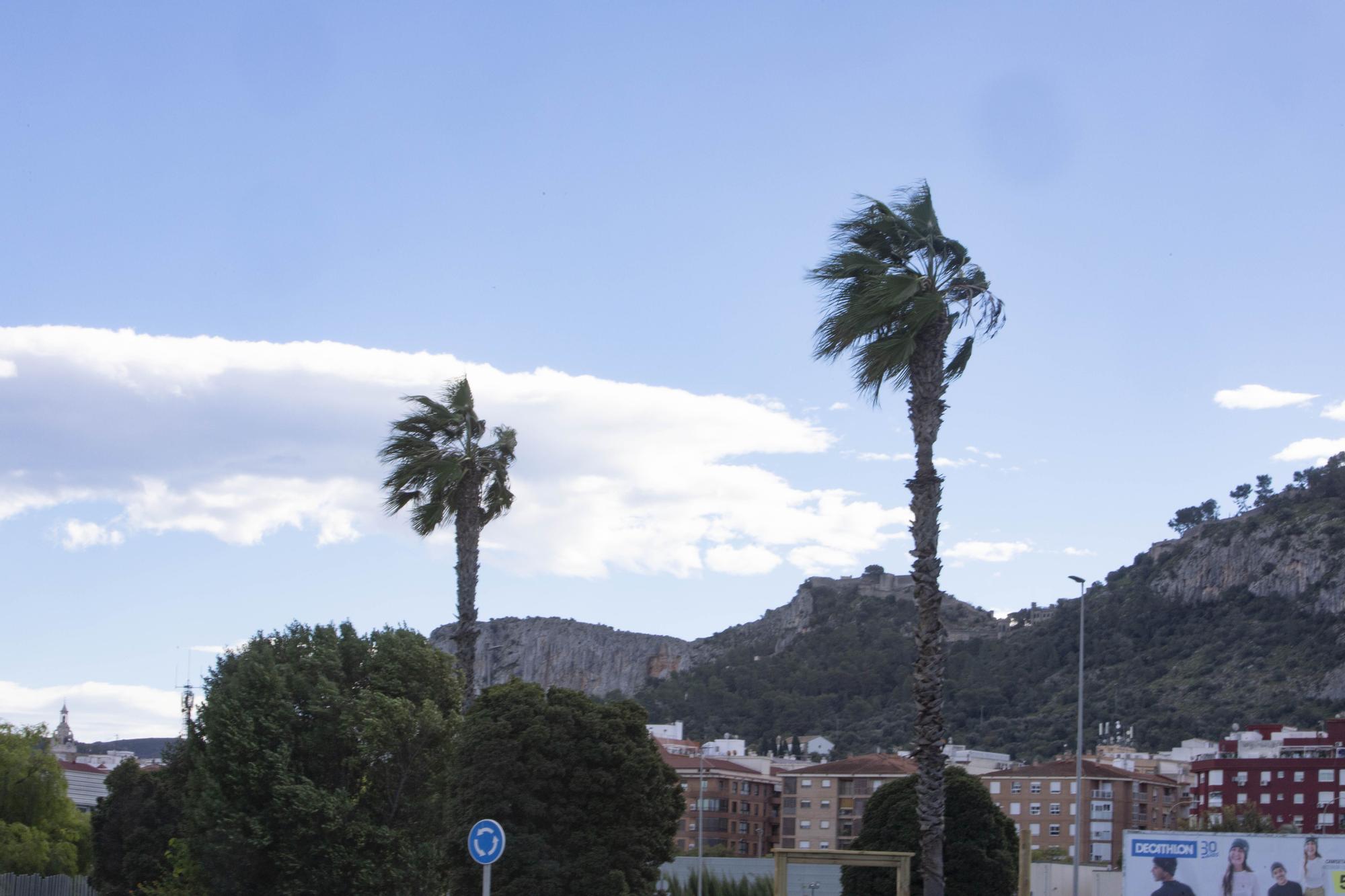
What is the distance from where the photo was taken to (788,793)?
118688 millimetres

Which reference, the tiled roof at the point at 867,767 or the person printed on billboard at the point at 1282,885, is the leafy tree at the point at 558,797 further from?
the tiled roof at the point at 867,767

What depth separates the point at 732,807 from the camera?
397 feet

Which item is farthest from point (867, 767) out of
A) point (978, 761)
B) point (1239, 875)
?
point (1239, 875)

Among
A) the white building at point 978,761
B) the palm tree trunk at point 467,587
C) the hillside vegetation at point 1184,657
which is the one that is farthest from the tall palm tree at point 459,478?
the hillside vegetation at point 1184,657

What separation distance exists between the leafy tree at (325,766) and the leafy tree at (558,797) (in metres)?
1.02

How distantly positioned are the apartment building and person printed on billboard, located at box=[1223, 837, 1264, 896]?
89.6 meters

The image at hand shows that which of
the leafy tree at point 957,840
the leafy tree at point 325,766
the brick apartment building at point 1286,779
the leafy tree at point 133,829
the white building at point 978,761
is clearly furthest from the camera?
the white building at point 978,761

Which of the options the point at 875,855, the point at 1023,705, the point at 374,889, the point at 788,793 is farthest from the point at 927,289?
the point at 1023,705

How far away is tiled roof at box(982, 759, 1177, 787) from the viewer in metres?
109

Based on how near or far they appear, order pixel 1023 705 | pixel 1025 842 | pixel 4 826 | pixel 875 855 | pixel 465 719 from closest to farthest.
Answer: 1. pixel 875 855
2. pixel 1025 842
3. pixel 465 719
4. pixel 4 826
5. pixel 1023 705

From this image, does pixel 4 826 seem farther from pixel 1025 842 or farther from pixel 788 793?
pixel 788 793

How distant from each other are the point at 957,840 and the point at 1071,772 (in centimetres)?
7503

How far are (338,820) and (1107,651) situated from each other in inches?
6050

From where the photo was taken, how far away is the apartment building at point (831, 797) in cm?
11269
